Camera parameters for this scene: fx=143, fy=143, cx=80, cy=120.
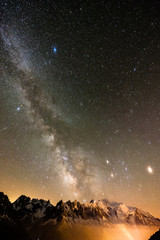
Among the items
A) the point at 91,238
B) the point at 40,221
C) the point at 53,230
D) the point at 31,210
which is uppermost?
the point at 31,210

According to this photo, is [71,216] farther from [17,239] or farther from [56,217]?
[17,239]

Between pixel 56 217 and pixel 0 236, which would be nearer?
pixel 0 236

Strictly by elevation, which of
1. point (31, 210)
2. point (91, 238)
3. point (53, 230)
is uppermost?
point (31, 210)

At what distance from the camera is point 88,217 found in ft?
593

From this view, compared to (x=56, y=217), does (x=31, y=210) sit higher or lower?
higher

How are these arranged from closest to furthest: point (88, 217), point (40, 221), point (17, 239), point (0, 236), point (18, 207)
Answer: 1. point (0, 236)
2. point (17, 239)
3. point (40, 221)
4. point (18, 207)
5. point (88, 217)

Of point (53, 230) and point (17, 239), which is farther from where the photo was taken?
point (53, 230)

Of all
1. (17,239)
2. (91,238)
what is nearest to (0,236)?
(17,239)

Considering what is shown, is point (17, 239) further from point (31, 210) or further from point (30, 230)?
point (31, 210)

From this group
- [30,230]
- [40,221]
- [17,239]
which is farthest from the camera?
[40,221]

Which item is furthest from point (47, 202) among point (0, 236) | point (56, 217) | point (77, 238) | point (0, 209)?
point (0, 236)

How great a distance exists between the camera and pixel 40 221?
125 m

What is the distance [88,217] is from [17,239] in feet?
477

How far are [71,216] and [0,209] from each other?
365ft
